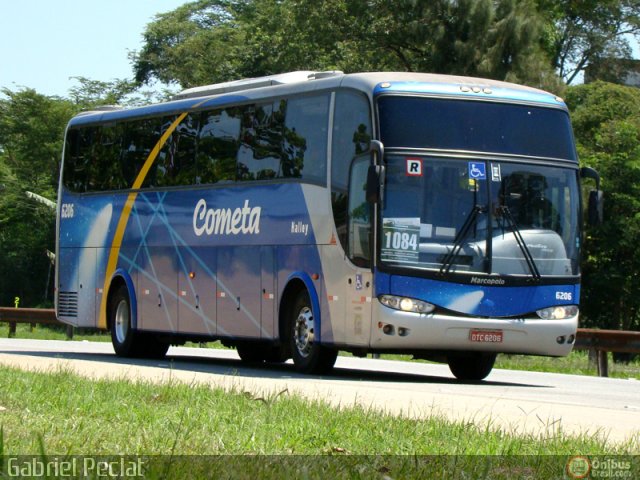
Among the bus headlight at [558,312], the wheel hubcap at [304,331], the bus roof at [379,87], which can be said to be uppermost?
the bus roof at [379,87]

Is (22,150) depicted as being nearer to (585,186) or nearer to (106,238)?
(585,186)

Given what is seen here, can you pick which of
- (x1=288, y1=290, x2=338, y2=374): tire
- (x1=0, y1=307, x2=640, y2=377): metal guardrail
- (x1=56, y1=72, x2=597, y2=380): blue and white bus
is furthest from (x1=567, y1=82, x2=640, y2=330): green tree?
(x1=288, y1=290, x2=338, y2=374): tire

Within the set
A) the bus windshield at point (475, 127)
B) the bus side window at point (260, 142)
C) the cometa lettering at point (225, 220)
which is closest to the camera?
the bus windshield at point (475, 127)

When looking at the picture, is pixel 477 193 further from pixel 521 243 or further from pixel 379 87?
pixel 379 87

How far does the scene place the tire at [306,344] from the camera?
17875 mm

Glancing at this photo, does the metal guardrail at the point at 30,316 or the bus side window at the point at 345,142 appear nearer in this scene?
the bus side window at the point at 345,142

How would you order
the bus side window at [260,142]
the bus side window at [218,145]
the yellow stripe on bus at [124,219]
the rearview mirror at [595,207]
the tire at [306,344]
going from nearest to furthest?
the tire at [306,344]
the rearview mirror at [595,207]
the bus side window at [260,142]
the bus side window at [218,145]
the yellow stripe on bus at [124,219]

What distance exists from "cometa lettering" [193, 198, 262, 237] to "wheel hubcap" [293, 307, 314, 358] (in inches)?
65.2

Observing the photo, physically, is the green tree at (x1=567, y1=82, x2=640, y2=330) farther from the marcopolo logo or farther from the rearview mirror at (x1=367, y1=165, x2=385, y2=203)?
the rearview mirror at (x1=367, y1=165, x2=385, y2=203)

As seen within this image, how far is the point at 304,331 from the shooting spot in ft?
59.8

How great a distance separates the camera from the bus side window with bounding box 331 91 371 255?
17219 mm

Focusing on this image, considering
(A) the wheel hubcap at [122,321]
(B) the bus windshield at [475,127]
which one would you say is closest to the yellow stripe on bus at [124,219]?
(A) the wheel hubcap at [122,321]

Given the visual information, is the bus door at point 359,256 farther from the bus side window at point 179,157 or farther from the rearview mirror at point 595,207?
the bus side window at point 179,157

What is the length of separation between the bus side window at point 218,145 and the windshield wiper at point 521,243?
4.50m
